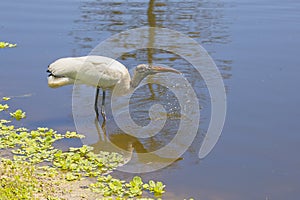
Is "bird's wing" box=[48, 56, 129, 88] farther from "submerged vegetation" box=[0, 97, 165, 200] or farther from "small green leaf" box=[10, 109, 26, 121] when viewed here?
"submerged vegetation" box=[0, 97, 165, 200]

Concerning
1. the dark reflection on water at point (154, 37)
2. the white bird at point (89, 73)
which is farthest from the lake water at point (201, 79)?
the white bird at point (89, 73)

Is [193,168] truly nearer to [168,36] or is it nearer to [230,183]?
[230,183]

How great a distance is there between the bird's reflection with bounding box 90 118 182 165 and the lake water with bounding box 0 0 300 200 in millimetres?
72

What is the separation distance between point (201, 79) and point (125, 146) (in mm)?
2313

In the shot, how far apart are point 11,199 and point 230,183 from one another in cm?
232

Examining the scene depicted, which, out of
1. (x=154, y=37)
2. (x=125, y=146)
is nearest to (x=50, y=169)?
(x=125, y=146)

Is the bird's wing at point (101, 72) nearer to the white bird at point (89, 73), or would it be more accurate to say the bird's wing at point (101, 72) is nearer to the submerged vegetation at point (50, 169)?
the white bird at point (89, 73)

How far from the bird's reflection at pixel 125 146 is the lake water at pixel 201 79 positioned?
0.07 metres

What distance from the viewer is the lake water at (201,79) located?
20.2 ft

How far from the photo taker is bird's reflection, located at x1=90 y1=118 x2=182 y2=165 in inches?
257

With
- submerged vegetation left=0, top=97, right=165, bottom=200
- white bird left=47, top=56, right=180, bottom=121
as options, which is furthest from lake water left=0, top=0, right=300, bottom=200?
white bird left=47, top=56, right=180, bottom=121

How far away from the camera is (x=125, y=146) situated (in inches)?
271

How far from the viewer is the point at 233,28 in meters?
11.3

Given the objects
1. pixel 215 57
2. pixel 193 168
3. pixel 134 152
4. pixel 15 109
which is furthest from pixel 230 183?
pixel 215 57
